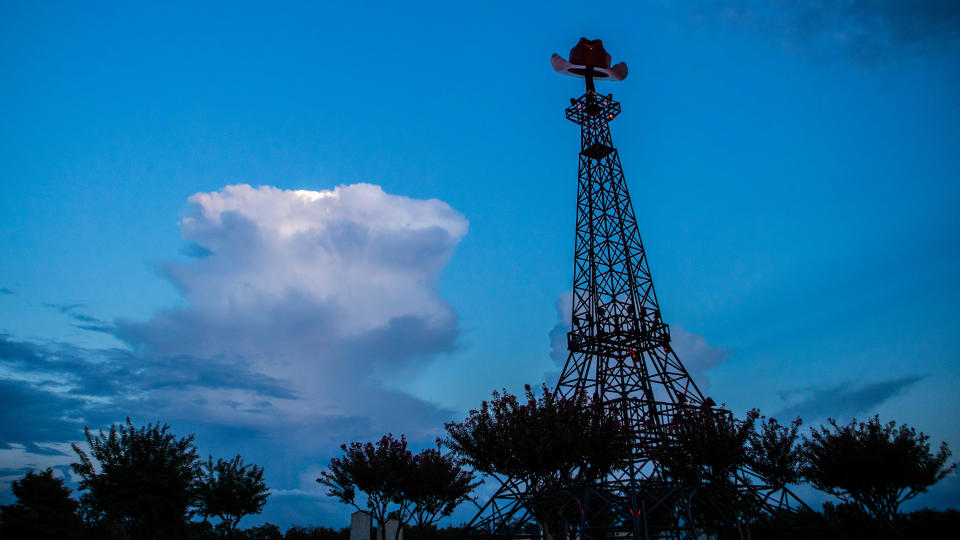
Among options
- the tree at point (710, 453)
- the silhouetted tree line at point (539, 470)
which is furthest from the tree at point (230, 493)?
the tree at point (710, 453)

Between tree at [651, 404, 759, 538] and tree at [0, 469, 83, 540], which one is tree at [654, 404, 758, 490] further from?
tree at [0, 469, 83, 540]

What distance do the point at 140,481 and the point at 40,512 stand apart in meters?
4.23

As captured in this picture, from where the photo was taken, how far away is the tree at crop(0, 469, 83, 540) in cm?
2572

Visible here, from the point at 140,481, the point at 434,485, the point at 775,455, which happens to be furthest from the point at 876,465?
the point at 140,481

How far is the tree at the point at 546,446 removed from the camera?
24562 mm

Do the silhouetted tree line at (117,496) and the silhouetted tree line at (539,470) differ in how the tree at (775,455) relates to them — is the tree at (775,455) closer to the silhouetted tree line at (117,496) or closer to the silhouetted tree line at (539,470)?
the silhouetted tree line at (539,470)

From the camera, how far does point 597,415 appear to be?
2712 cm

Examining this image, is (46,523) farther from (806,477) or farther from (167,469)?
(806,477)

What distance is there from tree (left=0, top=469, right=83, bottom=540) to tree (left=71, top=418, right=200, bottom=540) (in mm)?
849

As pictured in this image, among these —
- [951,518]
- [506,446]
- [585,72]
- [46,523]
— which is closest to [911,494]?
[951,518]

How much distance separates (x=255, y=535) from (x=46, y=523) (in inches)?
535

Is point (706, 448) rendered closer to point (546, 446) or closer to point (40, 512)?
point (546, 446)

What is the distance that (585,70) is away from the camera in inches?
1708

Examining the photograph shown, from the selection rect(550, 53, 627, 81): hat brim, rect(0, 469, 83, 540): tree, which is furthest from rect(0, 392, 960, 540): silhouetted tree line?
rect(550, 53, 627, 81): hat brim
